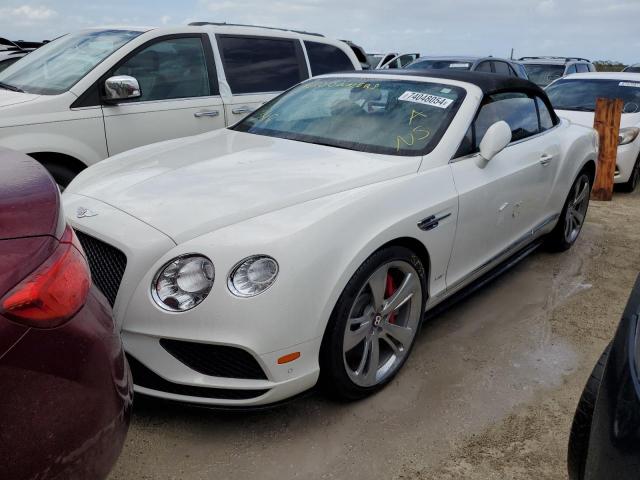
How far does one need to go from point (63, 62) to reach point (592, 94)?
21.6 ft

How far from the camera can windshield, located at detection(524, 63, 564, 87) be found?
1373cm

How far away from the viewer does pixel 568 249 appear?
5012mm

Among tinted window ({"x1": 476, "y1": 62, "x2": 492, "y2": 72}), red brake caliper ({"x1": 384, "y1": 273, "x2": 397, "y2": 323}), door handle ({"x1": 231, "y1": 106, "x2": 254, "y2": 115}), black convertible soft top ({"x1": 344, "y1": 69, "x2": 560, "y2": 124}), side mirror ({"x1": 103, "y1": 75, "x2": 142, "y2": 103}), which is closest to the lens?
red brake caliper ({"x1": 384, "y1": 273, "x2": 397, "y2": 323})

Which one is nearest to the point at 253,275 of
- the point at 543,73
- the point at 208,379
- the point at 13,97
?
the point at 208,379

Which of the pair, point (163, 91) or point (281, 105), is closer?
point (281, 105)

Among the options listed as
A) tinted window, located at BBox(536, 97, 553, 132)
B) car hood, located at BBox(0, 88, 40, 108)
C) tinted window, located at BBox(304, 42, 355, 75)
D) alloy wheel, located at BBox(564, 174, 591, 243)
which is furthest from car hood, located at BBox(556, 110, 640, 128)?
car hood, located at BBox(0, 88, 40, 108)

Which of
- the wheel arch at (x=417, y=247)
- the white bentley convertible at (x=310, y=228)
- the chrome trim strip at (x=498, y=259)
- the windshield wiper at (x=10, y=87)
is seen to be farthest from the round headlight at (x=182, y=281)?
the windshield wiper at (x=10, y=87)

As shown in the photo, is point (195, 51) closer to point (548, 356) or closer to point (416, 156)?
point (416, 156)

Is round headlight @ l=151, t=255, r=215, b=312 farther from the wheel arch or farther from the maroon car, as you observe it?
the wheel arch

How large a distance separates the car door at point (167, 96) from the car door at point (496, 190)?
98.9 inches

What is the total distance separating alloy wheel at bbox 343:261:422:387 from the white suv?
8.67ft

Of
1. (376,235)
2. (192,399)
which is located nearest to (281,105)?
(376,235)

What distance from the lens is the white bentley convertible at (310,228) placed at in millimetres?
2285

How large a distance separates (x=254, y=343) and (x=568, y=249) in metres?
3.63
